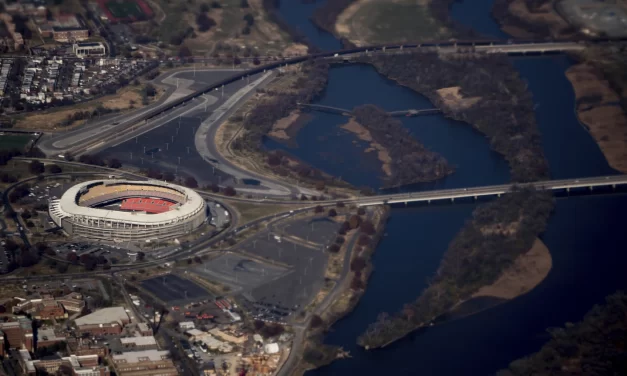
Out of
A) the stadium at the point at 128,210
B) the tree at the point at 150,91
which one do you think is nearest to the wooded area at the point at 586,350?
the stadium at the point at 128,210

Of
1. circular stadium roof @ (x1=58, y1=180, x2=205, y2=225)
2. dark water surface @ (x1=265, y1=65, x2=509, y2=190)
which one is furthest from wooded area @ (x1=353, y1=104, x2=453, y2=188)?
circular stadium roof @ (x1=58, y1=180, x2=205, y2=225)

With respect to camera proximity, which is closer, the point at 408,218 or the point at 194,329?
the point at 194,329

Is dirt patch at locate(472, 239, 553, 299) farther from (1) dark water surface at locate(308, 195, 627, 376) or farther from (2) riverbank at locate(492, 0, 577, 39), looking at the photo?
(2) riverbank at locate(492, 0, 577, 39)

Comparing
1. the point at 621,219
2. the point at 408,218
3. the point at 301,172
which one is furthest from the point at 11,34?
the point at 621,219

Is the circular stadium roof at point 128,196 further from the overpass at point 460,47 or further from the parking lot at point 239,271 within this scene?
the overpass at point 460,47

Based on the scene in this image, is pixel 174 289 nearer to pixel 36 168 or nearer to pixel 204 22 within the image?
pixel 36 168

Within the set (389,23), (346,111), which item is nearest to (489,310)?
(346,111)

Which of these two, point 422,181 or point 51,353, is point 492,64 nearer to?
point 422,181

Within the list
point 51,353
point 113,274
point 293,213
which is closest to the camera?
point 51,353
